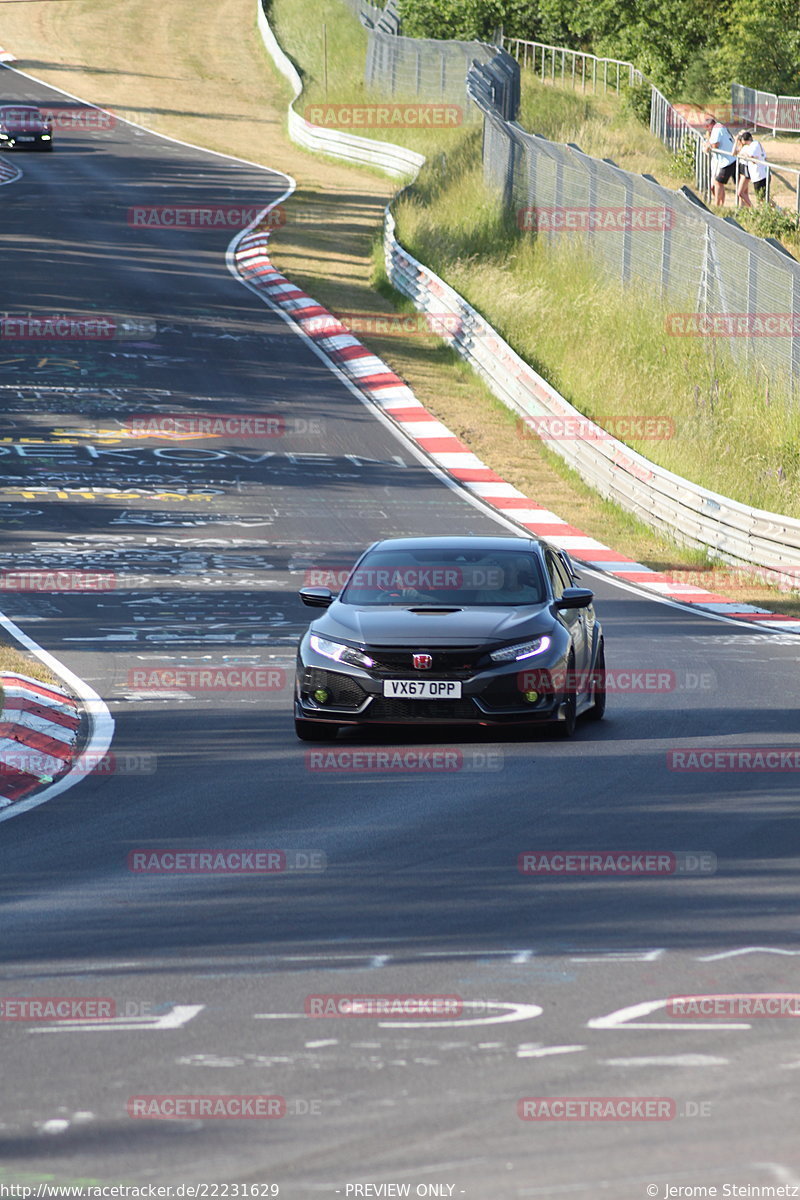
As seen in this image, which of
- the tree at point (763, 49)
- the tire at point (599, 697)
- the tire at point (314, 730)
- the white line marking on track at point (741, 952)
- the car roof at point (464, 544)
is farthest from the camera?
the tree at point (763, 49)

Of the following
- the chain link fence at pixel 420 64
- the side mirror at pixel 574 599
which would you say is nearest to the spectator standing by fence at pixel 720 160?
the chain link fence at pixel 420 64

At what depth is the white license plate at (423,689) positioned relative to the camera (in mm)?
12008

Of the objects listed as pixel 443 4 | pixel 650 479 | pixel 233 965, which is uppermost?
pixel 443 4

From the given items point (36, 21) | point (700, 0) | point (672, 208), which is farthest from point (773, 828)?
point (36, 21)

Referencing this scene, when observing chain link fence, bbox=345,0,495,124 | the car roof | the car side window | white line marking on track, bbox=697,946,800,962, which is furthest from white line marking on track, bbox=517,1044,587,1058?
chain link fence, bbox=345,0,495,124

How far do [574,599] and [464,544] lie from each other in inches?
48.6

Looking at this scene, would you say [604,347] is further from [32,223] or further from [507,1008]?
[507,1008]

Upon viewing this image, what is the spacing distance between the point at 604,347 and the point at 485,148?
551 inches

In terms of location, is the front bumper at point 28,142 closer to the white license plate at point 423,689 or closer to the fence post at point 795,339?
→ the fence post at point 795,339

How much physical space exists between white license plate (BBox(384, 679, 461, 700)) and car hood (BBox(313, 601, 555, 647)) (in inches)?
10.6

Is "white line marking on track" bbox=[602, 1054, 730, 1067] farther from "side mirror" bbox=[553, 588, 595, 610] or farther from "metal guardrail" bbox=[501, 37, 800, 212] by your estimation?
"metal guardrail" bbox=[501, 37, 800, 212]

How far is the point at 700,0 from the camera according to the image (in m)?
59.8

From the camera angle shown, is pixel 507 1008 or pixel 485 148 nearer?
pixel 507 1008

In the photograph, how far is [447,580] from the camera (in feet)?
43.1
